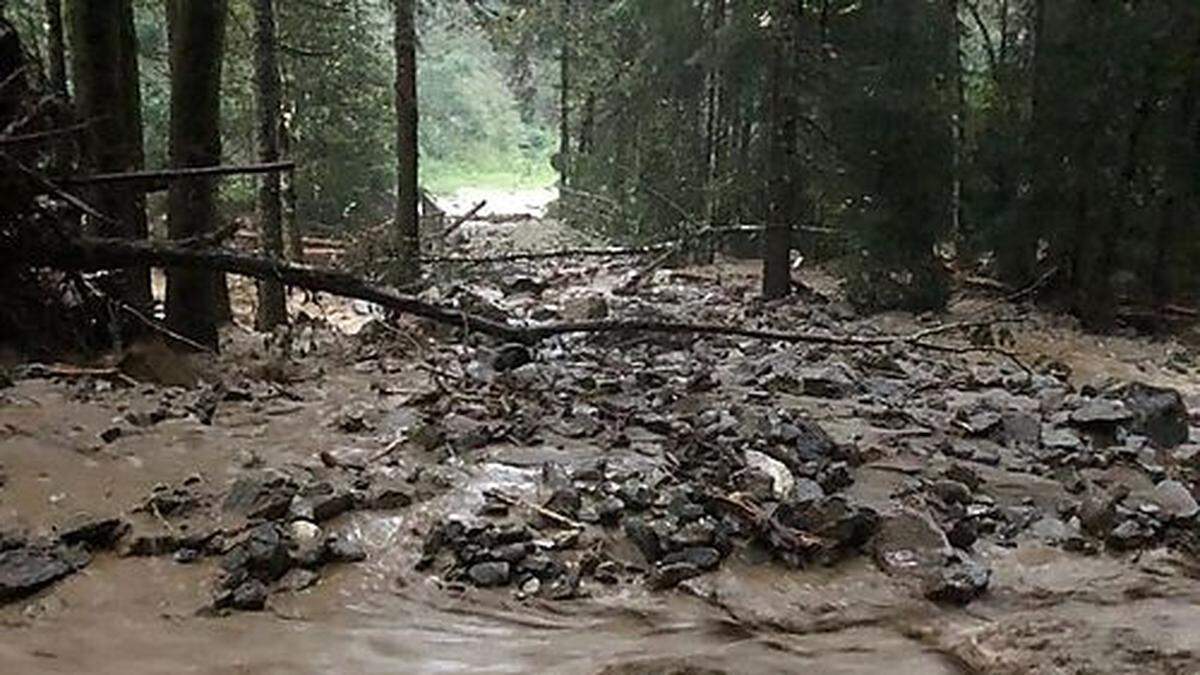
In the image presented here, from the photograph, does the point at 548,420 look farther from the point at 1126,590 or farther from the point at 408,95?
the point at 408,95

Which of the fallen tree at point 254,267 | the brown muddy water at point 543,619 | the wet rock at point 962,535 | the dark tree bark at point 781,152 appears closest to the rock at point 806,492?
the brown muddy water at point 543,619

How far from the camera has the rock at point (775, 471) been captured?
5242 millimetres

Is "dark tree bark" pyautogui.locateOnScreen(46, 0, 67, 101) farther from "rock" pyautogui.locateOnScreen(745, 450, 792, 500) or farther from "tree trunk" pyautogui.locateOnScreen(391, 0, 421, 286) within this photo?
"rock" pyautogui.locateOnScreen(745, 450, 792, 500)

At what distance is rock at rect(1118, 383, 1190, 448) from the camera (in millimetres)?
7246

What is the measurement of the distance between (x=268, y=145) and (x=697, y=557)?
805 cm

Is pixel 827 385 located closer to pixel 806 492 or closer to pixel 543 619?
pixel 806 492

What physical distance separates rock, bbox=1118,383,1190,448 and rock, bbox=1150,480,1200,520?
1323mm

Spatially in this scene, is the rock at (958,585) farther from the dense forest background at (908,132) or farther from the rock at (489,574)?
the dense forest background at (908,132)

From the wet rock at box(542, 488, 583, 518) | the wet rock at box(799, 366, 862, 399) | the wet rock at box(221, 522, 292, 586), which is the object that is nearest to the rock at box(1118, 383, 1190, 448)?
the wet rock at box(799, 366, 862, 399)

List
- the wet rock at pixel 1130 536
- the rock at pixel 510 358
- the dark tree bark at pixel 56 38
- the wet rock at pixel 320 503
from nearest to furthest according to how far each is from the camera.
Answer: the wet rock at pixel 320 503, the wet rock at pixel 1130 536, the rock at pixel 510 358, the dark tree bark at pixel 56 38

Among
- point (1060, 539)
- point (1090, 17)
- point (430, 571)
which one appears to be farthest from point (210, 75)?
point (1090, 17)

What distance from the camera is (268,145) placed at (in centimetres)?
1103

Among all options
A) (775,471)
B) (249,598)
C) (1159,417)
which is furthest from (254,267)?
(1159,417)

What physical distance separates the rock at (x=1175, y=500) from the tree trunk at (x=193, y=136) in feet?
20.9
